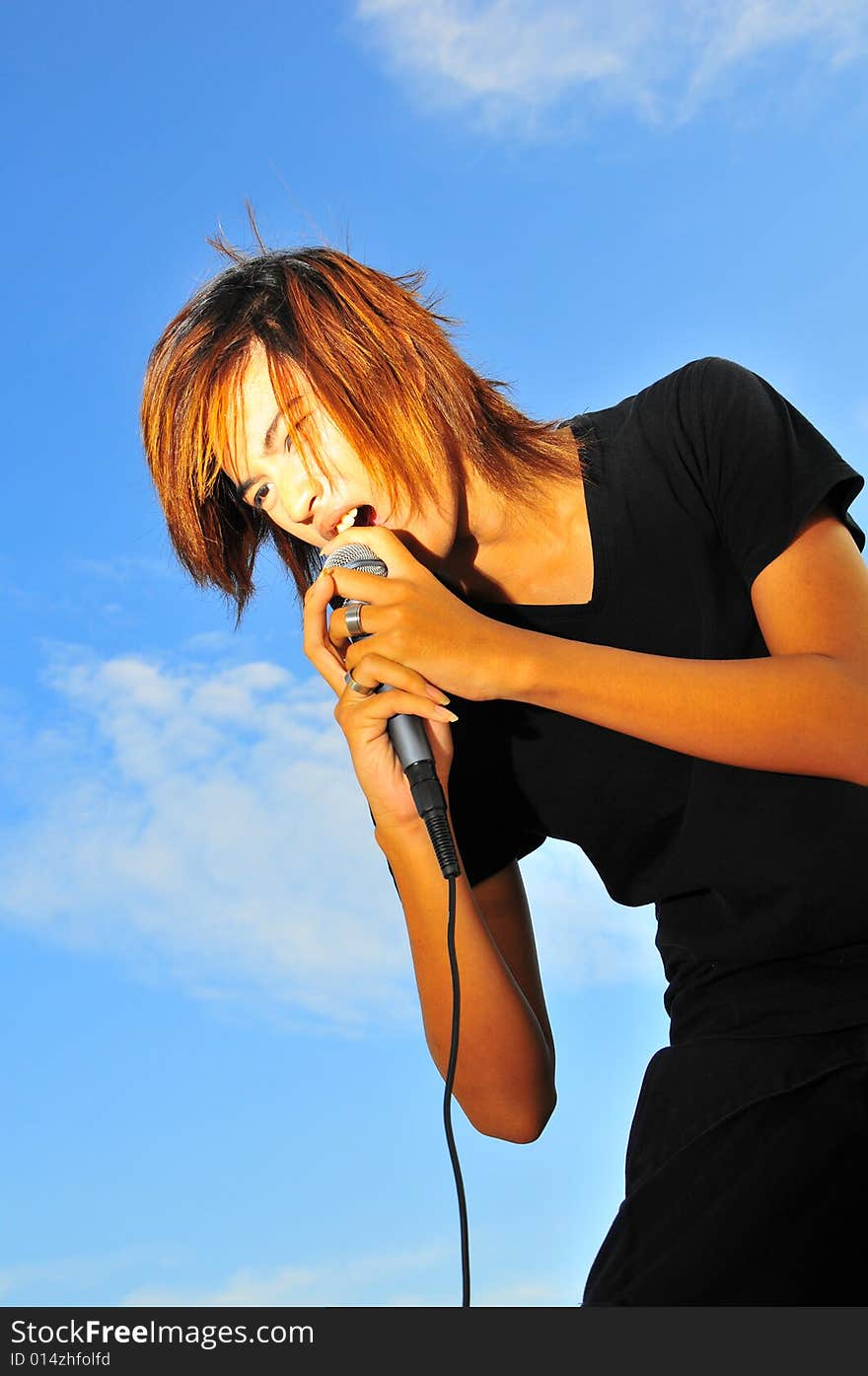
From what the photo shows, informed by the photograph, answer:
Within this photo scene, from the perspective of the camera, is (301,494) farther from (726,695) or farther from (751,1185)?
(751,1185)

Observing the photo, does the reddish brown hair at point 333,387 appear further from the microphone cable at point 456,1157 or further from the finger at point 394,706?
the microphone cable at point 456,1157

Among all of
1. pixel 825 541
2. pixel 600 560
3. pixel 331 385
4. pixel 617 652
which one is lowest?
pixel 617 652

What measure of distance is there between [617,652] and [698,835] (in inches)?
16.2

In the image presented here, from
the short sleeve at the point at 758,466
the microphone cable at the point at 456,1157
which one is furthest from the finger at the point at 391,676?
the short sleeve at the point at 758,466

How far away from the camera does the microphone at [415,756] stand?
1.79 meters

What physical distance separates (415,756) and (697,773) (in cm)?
49

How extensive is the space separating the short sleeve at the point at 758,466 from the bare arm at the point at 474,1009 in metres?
0.73

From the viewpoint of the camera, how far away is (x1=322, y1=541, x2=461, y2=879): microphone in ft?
5.88

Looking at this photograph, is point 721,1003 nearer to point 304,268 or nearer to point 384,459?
point 384,459

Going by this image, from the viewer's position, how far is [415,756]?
1.84 meters

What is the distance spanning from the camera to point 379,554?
6.09 ft
